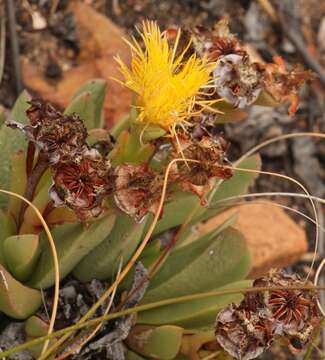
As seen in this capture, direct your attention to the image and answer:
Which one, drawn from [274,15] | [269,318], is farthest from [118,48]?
[269,318]

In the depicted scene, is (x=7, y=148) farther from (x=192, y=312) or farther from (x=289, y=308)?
(x=289, y=308)

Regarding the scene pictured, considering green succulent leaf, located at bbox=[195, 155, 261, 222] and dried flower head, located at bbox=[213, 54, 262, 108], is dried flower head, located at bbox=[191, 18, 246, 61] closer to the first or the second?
dried flower head, located at bbox=[213, 54, 262, 108]

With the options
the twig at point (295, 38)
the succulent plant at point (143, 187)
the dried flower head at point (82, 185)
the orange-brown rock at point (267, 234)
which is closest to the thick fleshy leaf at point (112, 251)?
the succulent plant at point (143, 187)

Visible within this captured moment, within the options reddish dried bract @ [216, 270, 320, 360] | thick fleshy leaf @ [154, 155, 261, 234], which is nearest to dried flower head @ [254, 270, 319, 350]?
reddish dried bract @ [216, 270, 320, 360]

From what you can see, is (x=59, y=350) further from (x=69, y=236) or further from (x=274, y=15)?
(x=274, y=15)

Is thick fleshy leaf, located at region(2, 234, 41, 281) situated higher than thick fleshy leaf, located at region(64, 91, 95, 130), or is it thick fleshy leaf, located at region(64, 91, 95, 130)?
thick fleshy leaf, located at region(64, 91, 95, 130)

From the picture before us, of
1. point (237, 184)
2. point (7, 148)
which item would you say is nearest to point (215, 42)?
point (237, 184)

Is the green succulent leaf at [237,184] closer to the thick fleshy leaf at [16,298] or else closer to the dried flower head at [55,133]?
the thick fleshy leaf at [16,298]
